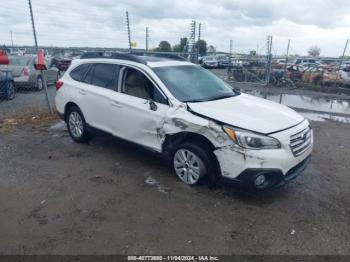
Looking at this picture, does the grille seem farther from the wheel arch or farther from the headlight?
the wheel arch

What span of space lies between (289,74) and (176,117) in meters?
15.6

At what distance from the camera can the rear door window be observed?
5.06 metres

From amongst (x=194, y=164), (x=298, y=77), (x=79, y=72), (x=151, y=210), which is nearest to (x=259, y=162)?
(x=194, y=164)

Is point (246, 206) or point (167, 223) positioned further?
point (246, 206)

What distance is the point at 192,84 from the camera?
15.4 feet

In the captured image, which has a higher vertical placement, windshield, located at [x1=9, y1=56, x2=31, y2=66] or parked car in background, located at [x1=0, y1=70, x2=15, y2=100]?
windshield, located at [x1=9, y1=56, x2=31, y2=66]

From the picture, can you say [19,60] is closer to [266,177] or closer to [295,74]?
[266,177]

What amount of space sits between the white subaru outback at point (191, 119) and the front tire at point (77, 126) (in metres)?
0.03

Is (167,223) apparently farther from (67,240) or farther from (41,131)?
(41,131)

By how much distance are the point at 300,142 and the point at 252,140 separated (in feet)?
2.53

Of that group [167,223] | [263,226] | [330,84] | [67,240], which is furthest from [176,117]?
[330,84]

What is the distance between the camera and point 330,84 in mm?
16219

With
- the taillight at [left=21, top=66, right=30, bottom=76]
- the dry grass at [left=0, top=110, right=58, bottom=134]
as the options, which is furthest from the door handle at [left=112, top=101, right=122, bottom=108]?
the taillight at [left=21, top=66, right=30, bottom=76]

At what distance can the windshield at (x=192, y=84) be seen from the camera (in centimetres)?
438
